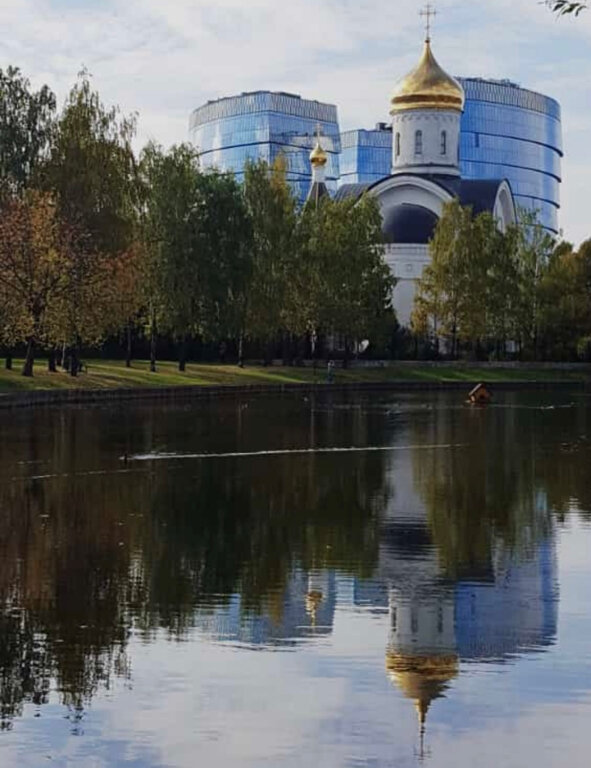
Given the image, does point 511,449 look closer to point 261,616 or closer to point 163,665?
point 261,616

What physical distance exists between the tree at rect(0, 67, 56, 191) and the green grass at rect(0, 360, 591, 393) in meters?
6.31

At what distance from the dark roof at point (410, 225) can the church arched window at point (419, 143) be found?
10.4ft

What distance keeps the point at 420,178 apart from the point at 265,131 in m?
69.2

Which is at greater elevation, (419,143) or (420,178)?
(419,143)

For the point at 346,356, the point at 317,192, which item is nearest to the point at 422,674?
the point at 346,356

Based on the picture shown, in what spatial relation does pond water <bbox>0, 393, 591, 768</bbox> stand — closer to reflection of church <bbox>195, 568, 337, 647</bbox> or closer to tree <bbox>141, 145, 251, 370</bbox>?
reflection of church <bbox>195, 568, 337, 647</bbox>

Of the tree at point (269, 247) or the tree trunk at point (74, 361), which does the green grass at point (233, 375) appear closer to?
the tree trunk at point (74, 361)

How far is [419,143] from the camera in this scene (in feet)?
254

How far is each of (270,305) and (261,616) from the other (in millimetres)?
50133

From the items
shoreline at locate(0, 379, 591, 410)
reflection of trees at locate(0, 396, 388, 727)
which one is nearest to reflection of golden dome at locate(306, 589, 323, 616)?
reflection of trees at locate(0, 396, 388, 727)

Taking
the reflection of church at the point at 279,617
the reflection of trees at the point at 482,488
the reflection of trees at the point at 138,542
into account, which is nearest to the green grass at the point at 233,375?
the reflection of trees at the point at 482,488

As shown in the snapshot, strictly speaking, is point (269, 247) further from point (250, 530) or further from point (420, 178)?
point (250, 530)

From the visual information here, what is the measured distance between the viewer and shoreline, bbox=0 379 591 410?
40.7m

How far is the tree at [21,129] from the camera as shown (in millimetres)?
49656
